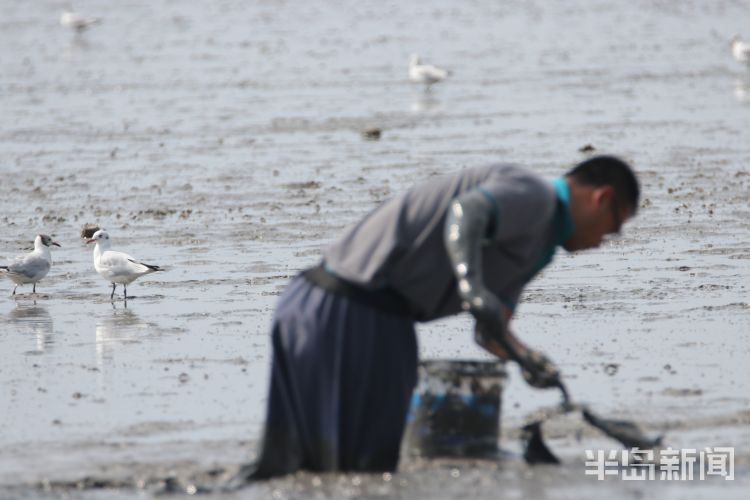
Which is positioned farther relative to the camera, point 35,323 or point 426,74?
point 426,74

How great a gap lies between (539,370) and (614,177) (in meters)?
0.77

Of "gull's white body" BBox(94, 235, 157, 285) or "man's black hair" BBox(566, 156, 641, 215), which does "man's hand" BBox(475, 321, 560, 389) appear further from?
"gull's white body" BBox(94, 235, 157, 285)

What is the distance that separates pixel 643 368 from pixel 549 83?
15.8 meters

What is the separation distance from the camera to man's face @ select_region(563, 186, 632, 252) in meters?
5.40

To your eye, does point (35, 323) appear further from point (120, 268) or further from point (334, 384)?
point (334, 384)

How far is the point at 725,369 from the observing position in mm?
7449

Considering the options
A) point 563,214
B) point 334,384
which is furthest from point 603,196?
point 334,384

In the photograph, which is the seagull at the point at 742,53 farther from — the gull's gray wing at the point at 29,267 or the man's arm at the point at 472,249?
the man's arm at the point at 472,249

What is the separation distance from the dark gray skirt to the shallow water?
4.4 inches

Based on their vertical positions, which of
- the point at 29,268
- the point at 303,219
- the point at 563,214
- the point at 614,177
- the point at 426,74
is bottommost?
the point at 29,268

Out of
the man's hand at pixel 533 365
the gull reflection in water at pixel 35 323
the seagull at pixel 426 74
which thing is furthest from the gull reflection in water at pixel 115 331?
the seagull at pixel 426 74

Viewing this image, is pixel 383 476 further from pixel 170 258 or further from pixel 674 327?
pixel 170 258

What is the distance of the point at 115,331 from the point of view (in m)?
9.17

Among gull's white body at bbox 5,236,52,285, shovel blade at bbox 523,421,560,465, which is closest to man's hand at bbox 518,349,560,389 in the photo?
shovel blade at bbox 523,421,560,465
